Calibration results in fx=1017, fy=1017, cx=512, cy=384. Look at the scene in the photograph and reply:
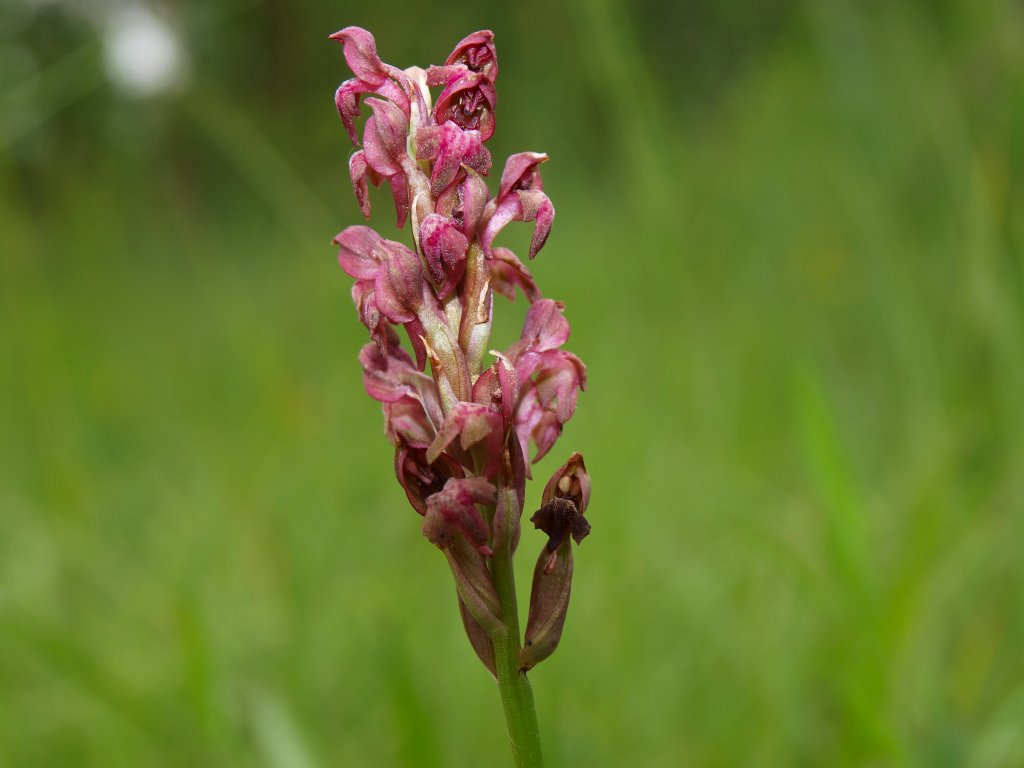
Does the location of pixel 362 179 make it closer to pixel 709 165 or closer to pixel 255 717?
pixel 255 717

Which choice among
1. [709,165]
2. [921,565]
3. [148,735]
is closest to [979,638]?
[921,565]

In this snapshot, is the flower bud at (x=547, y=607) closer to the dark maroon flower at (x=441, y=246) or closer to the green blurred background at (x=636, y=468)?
the dark maroon flower at (x=441, y=246)

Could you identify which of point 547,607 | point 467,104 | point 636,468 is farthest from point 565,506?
point 636,468

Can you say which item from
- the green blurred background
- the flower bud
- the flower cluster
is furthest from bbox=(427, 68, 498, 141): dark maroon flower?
the green blurred background

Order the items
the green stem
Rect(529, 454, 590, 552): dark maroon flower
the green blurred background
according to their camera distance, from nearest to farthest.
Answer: the green stem → Rect(529, 454, 590, 552): dark maroon flower → the green blurred background

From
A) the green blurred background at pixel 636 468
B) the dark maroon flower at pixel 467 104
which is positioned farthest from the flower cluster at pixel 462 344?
the green blurred background at pixel 636 468

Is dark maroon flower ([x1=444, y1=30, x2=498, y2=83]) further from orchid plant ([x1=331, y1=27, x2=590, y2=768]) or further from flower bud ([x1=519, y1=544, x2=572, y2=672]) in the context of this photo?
flower bud ([x1=519, y1=544, x2=572, y2=672])

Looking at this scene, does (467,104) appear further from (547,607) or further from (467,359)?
(547,607)
